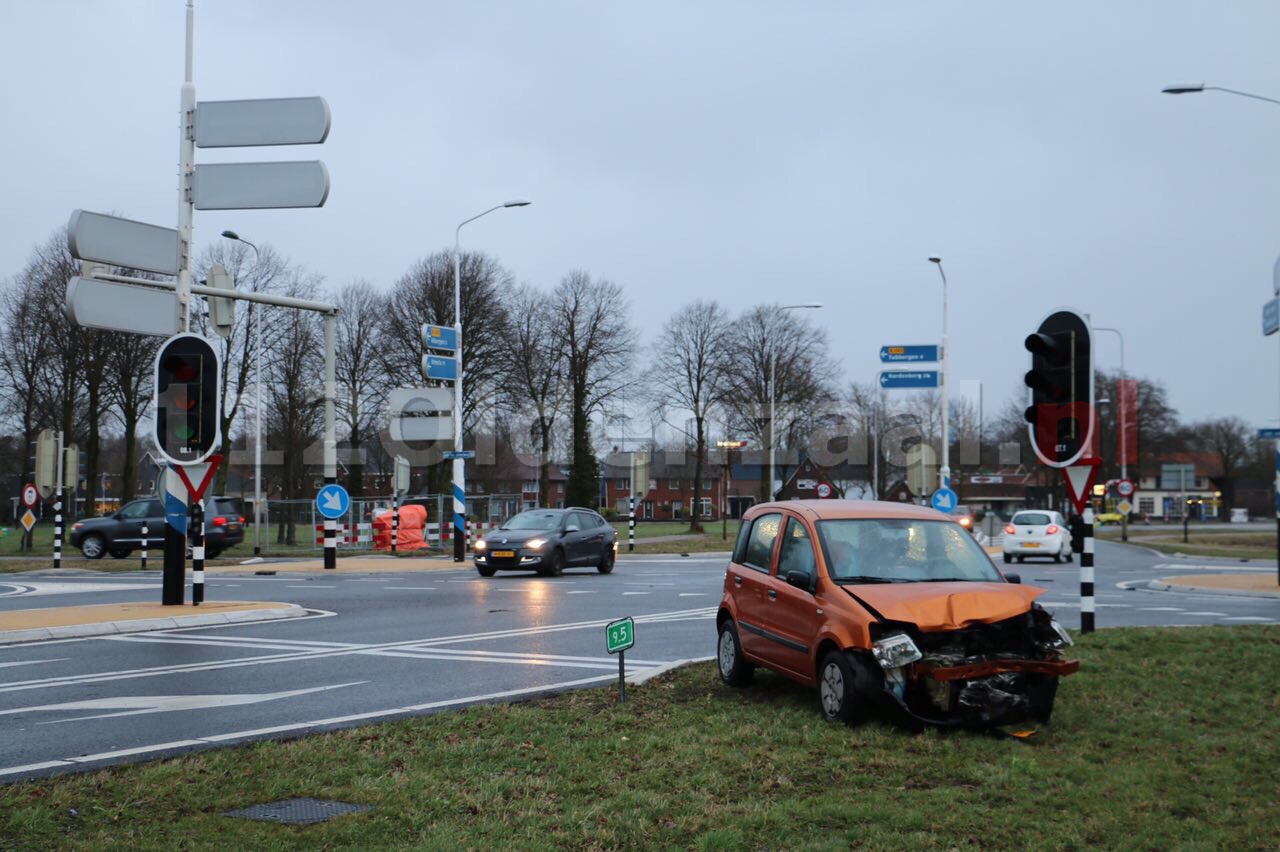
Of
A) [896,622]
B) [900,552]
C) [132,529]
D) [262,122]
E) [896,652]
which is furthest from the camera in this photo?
[132,529]

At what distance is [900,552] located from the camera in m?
9.12

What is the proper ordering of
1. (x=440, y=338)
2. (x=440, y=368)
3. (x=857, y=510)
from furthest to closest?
(x=440, y=368), (x=440, y=338), (x=857, y=510)

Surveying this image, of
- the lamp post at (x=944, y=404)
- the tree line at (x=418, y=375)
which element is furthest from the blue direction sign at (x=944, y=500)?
the tree line at (x=418, y=375)

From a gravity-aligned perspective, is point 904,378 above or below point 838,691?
above

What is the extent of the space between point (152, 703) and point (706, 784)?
497cm

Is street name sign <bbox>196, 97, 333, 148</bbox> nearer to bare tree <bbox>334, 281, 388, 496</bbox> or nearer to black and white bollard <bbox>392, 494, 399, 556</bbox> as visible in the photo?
black and white bollard <bbox>392, 494, 399, 556</bbox>

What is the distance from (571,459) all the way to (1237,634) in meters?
68.0

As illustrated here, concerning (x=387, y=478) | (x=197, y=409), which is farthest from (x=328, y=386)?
(x=387, y=478)

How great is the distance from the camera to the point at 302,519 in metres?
46.4

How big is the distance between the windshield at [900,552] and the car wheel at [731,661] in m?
1.52

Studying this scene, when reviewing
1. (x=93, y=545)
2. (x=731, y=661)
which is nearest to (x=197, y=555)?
(x=731, y=661)

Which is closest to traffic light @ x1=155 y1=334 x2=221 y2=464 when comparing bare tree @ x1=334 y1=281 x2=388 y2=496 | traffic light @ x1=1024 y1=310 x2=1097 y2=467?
traffic light @ x1=1024 y1=310 x2=1097 y2=467

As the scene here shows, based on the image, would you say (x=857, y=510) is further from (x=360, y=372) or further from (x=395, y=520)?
(x=360, y=372)

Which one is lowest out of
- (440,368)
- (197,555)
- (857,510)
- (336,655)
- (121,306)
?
(336,655)
